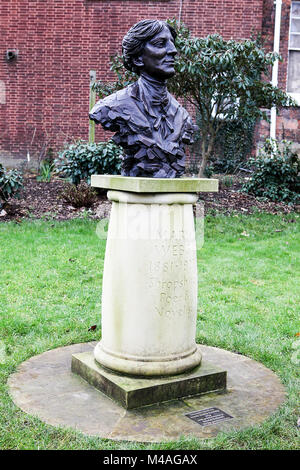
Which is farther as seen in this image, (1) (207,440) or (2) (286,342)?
(2) (286,342)

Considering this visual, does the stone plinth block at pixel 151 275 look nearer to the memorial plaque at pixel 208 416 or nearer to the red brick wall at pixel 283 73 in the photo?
the memorial plaque at pixel 208 416

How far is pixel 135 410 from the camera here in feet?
12.4

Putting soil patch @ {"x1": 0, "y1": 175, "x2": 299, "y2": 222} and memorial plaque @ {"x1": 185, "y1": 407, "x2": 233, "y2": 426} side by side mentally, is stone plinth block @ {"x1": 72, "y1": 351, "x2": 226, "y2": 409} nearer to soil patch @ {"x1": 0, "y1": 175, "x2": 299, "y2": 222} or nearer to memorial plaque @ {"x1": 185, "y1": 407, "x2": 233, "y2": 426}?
memorial plaque @ {"x1": 185, "y1": 407, "x2": 233, "y2": 426}

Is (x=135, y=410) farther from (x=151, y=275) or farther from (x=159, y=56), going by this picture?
(x=159, y=56)

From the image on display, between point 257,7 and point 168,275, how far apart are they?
1188cm

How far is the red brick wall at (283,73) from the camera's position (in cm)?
1443

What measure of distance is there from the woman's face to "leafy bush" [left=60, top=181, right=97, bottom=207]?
20.1 ft

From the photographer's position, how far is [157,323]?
13.0 feet

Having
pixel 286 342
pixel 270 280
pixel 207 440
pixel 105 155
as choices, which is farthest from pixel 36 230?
pixel 207 440

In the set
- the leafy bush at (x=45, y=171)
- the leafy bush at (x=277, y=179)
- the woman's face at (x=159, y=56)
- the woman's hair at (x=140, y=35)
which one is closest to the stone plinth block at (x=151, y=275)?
the woman's face at (x=159, y=56)

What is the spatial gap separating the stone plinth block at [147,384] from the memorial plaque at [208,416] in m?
0.25

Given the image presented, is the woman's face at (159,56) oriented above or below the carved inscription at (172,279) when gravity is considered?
above

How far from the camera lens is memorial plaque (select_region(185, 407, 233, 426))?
363cm
